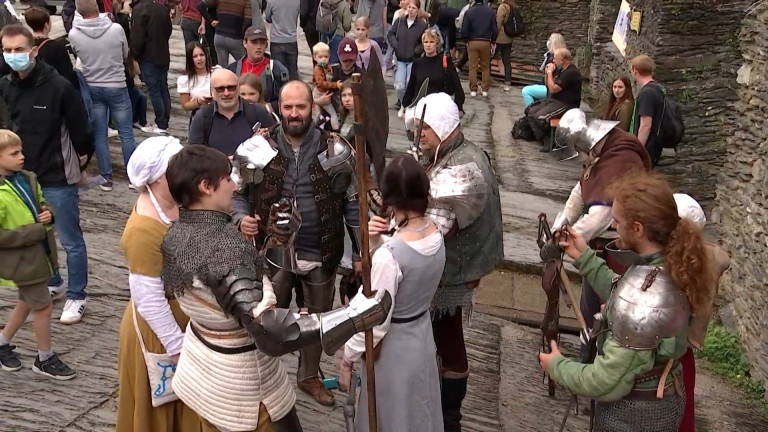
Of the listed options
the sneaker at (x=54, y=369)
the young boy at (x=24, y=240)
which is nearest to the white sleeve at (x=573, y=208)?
the young boy at (x=24, y=240)

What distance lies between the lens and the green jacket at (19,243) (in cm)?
436

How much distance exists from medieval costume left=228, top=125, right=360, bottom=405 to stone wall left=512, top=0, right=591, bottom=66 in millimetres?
13882

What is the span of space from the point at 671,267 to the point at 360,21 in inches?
291

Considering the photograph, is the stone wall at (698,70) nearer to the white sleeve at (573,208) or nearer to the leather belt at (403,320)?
the white sleeve at (573,208)

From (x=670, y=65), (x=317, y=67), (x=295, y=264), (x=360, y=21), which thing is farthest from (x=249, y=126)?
(x=670, y=65)

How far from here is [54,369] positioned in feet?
15.6

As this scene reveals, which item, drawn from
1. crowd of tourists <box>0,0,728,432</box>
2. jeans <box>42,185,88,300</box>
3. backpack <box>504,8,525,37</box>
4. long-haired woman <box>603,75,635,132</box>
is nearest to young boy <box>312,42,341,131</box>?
crowd of tourists <box>0,0,728,432</box>

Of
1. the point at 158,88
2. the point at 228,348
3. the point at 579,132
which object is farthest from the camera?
the point at 158,88

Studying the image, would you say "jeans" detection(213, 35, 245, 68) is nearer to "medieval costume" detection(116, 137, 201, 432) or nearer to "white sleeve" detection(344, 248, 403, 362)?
"medieval costume" detection(116, 137, 201, 432)

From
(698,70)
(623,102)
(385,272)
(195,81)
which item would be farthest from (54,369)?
(698,70)

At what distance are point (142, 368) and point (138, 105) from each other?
6.32 meters

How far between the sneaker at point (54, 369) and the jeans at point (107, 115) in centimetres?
315

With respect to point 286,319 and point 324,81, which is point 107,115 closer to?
point 324,81

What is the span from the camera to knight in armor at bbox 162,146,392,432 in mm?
2838
